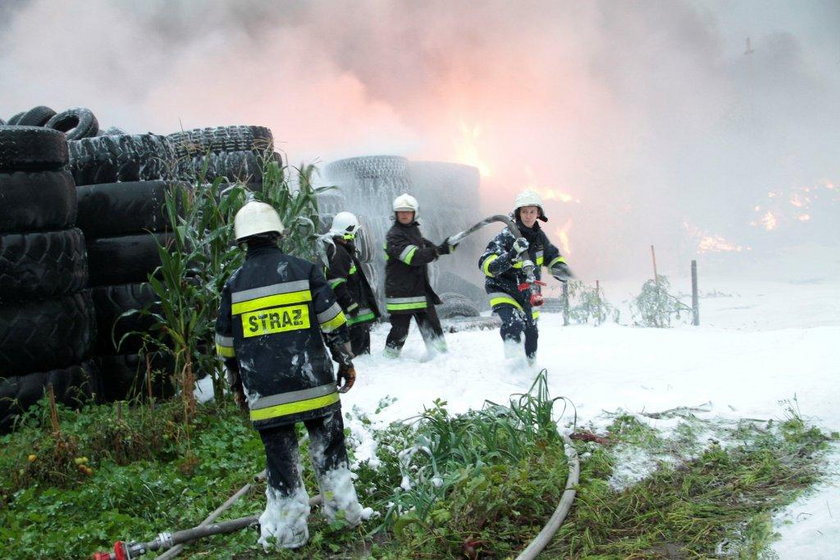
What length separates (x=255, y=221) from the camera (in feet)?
10.8

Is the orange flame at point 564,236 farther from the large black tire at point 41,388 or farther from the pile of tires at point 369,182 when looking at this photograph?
the large black tire at point 41,388

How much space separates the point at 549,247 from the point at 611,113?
64.2 ft

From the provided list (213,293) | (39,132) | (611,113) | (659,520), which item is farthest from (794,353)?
(611,113)

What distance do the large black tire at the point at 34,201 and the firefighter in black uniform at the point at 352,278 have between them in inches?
90.2

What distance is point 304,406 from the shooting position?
3.18m

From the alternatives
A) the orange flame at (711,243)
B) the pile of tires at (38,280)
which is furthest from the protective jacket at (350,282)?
the orange flame at (711,243)

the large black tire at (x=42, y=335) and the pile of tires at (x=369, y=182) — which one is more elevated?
the pile of tires at (x=369, y=182)

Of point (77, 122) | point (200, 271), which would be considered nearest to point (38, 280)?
point (200, 271)

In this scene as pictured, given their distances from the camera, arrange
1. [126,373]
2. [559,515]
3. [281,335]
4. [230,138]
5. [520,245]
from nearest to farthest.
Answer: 1. [559,515]
2. [281,335]
3. [520,245]
4. [126,373]
5. [230,138]

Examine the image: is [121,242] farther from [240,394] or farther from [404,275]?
[240,394]

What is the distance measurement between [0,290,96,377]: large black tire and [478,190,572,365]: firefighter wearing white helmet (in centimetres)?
313

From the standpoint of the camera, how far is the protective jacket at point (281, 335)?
3.16 m

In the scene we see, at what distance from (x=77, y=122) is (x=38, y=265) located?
2493mm

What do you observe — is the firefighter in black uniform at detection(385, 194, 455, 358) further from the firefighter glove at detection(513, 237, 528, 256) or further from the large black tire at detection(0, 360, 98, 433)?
the large black tire at detection(0, 360, 98, 433)
